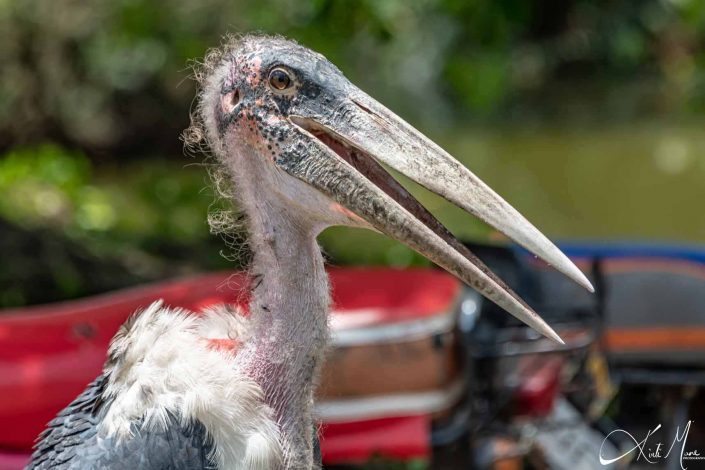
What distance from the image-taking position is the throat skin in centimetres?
224

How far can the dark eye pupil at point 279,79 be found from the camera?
2166 mm

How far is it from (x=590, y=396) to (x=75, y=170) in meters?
7.78

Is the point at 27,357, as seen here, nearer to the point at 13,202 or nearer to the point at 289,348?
the point at 289,348

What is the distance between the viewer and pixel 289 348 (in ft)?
7.34

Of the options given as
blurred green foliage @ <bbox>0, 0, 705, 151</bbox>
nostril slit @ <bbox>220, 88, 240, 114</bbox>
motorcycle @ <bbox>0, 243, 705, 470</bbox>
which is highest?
blurred green foliage @ <bbox>0, 0, 705, 151</bbox>

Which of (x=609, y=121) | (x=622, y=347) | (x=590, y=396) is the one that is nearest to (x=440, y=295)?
(x=590, y=396)

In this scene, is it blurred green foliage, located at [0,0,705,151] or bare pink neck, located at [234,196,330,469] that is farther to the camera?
A: blurred green foliage, located at [0,0,705,151]

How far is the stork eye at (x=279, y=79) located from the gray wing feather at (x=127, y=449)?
28.4 inches

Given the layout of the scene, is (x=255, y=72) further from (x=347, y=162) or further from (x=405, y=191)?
(x=405, y=191)

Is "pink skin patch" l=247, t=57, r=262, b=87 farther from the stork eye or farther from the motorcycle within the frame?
the motorcycle

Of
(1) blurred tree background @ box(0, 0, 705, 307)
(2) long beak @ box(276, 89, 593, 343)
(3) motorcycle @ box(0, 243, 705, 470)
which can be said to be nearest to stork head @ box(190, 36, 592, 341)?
(2) long beak @ box(276, 89, 593, 343)

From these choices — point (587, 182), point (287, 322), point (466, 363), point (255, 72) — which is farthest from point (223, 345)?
point (587, 182)
